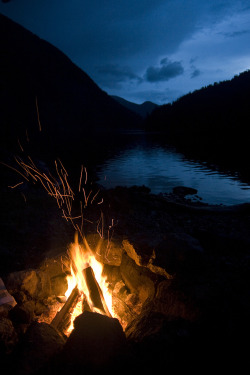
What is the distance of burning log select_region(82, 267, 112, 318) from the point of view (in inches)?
150

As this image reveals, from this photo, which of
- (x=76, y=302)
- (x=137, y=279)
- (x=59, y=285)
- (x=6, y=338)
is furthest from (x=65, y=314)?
(x=137, y=279)

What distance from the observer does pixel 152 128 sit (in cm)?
15988

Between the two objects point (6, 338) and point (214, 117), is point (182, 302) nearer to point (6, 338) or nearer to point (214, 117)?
point (6, 338)

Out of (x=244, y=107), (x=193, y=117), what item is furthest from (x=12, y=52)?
(x=244, y=107)

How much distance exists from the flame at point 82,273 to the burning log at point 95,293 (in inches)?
3.0

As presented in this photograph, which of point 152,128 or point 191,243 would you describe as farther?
point 152,128

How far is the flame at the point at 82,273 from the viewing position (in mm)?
4082

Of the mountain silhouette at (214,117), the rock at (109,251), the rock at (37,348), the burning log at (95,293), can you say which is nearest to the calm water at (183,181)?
the rock at (109,251)

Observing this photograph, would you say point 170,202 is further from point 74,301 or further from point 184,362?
point 184,362

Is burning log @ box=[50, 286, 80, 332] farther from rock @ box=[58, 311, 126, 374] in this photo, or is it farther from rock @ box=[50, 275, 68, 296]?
rock @ box=[58, 311, 126, 374]

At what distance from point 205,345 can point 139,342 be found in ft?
2.48

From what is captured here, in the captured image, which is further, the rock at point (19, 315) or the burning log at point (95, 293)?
the burning log at point (95, 293)

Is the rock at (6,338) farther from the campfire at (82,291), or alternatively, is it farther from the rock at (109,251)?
the rock at (109,251)

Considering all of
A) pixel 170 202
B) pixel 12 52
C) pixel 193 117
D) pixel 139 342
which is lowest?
pixel 170 202
